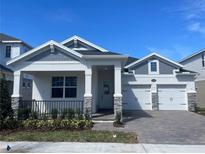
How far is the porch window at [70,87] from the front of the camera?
14383 mm

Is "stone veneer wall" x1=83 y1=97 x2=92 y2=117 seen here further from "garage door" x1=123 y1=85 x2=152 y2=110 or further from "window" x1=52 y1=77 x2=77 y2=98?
"garage door" x1=123 y1=85 x2=152 y2=110

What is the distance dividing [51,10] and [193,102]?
13699mm

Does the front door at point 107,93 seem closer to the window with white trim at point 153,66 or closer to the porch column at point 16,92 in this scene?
the window with white trim at point 153,66

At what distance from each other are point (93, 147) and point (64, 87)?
319 inches

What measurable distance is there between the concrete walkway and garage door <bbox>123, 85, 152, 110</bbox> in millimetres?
12298

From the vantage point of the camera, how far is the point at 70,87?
568 inches

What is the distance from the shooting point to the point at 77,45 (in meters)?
15.9

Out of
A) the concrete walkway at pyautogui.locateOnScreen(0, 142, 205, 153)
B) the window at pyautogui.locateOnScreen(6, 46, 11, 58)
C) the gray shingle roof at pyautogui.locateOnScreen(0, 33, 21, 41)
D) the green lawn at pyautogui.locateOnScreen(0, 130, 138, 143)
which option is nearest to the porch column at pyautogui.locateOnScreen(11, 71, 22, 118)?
the green lawn at pyautogui.locateOnScreen(0, 130, 138, 143)

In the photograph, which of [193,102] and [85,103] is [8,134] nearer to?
[85,103]

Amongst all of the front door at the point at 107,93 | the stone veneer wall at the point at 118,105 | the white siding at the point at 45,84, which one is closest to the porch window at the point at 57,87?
the white siding at the point at 45,84

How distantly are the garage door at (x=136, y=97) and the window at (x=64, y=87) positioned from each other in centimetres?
640

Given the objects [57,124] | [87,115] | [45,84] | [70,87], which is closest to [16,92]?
[45,84]

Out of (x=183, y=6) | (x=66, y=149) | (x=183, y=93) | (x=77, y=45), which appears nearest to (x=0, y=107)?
(x=66, y=149)

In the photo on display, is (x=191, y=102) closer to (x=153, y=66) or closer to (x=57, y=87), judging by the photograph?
(x=153, y=66)
